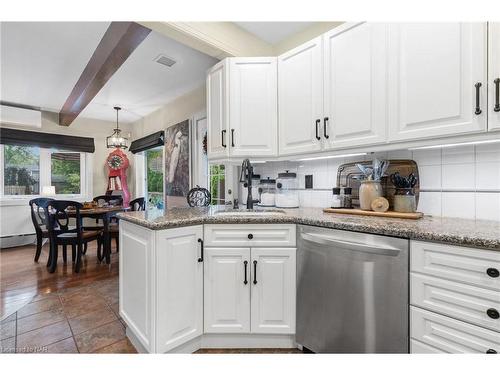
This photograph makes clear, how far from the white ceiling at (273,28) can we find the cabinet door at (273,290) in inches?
77.8

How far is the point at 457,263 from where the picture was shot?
104 cm

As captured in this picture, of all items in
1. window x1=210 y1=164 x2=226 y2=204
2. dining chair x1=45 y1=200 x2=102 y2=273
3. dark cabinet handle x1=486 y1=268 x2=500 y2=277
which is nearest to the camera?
dark cabinet handle x1=486 y1=268 x2=500 y2=277

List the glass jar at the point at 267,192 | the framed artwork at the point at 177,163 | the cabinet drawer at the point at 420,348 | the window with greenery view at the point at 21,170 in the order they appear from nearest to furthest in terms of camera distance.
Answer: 1. the cabinet drawer at the point at 420,348
2. the glass jar at the point at 267,192
3. the framed artwork at the point at 177,163
4. the window with greenery view at the point at 21,170

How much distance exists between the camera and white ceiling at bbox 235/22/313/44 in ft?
7.35

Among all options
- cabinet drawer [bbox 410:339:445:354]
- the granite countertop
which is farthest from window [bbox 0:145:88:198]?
cabinet drawer [bbox 410:339:445:354]

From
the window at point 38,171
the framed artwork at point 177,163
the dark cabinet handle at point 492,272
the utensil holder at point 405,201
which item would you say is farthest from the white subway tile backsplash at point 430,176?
the window at point 38,171

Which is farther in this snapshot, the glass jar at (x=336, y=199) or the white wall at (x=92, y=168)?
the white wall at (x=92, y=168)

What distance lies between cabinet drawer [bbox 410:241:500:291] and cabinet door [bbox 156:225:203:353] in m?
1.19

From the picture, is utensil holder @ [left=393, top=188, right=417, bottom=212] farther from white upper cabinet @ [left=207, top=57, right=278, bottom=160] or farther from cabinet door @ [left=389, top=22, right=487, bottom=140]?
white upper cabinet @ [left=207, top=57, right=278, bottom=160]

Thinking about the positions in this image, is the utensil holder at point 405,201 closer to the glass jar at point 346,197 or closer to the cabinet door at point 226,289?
the glass jar at point 346,197

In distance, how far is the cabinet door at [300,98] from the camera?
6.19 feet

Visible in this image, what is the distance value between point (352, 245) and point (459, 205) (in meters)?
0.80

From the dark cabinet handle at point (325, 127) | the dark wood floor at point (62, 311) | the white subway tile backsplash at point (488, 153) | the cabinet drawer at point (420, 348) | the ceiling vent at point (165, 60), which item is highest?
the ceiling vent at point (165, 60)
